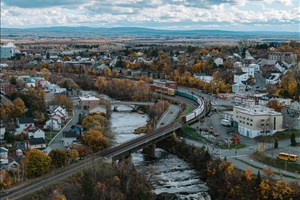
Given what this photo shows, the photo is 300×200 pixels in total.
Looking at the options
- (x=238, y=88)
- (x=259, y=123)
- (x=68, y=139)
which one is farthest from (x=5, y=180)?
(x=238, y=88)

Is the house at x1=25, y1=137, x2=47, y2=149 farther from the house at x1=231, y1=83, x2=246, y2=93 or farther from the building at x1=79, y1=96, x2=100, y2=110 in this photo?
the house at x1=231, y1=83, x2=246, y2=93

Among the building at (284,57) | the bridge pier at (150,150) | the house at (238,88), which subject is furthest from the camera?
the building at (284,57)

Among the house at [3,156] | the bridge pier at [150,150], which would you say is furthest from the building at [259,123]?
the house at [3,156]

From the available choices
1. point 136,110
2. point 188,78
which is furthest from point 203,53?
point 136,110

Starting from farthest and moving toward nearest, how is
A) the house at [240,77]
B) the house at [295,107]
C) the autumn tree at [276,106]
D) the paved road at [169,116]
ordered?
1. the house at [240,77]
2. the house at [295,107]
3. the paved road at [169,116]
4. the autumn tree at [276,106]

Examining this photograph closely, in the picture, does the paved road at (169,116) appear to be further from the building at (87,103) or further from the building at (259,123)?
the building at (259,123)

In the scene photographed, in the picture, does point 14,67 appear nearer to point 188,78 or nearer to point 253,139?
point 188,78
